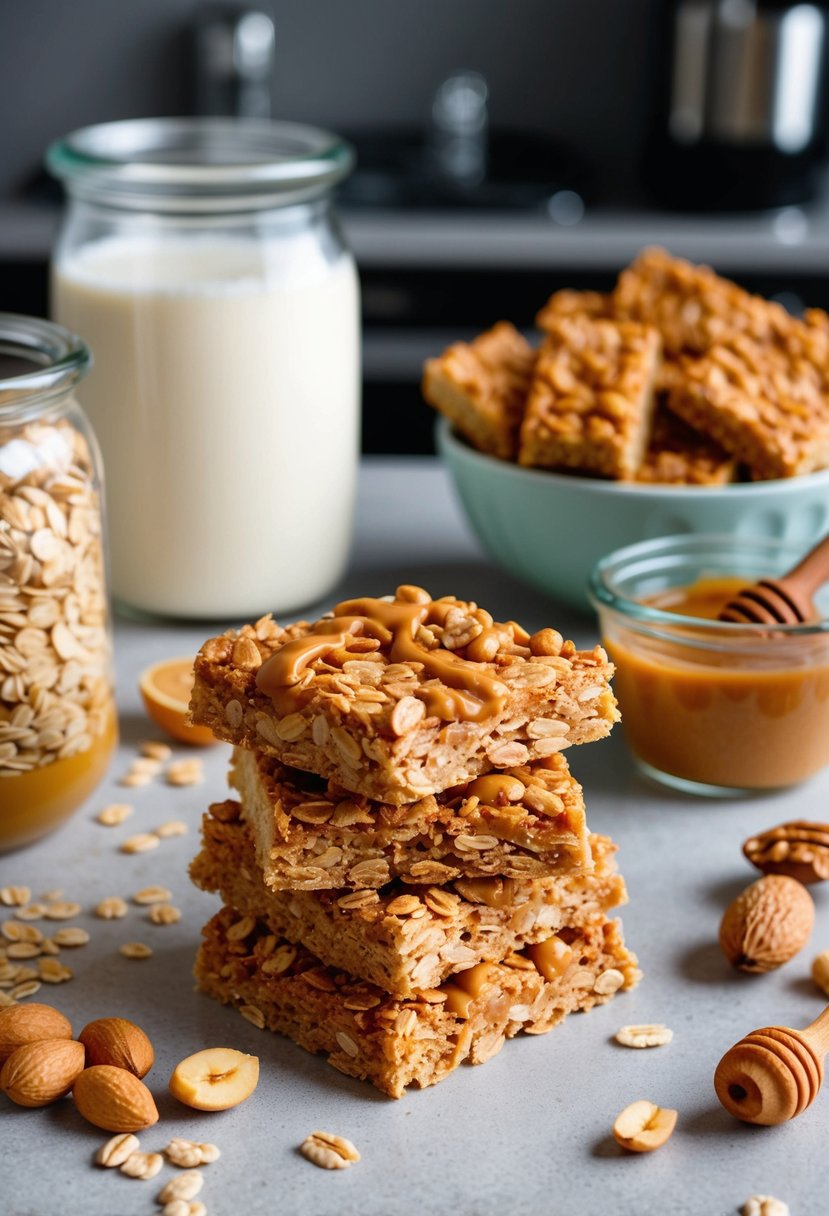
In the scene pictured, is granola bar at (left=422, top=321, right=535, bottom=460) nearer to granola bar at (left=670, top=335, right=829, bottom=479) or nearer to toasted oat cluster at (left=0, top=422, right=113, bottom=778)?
granola bar at (left=670, top=335, right=829, bottom=479)

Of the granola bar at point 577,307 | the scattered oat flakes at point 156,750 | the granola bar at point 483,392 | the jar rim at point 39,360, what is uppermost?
the jar rim at point 39,360

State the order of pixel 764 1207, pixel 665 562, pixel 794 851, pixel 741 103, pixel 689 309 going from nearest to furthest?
pixel 764 1207 → pixel 794 851 → pixel 665 562 → pixel 689 309 → pixel 741 103

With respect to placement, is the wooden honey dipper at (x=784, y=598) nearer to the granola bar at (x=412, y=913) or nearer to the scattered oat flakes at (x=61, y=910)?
the granola bar at (x=412, y=913)

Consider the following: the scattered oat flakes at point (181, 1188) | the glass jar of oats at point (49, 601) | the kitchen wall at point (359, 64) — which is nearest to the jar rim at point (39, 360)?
the glass jar of oats at point (49, 601)

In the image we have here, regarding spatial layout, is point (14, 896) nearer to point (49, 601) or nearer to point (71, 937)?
point (71, 937)

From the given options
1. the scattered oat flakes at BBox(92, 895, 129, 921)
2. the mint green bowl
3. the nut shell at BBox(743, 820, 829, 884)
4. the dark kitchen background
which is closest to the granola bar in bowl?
the mint green bowl

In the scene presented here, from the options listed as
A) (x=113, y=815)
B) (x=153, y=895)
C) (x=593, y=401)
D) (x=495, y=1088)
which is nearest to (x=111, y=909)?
(x=153, y=895)
